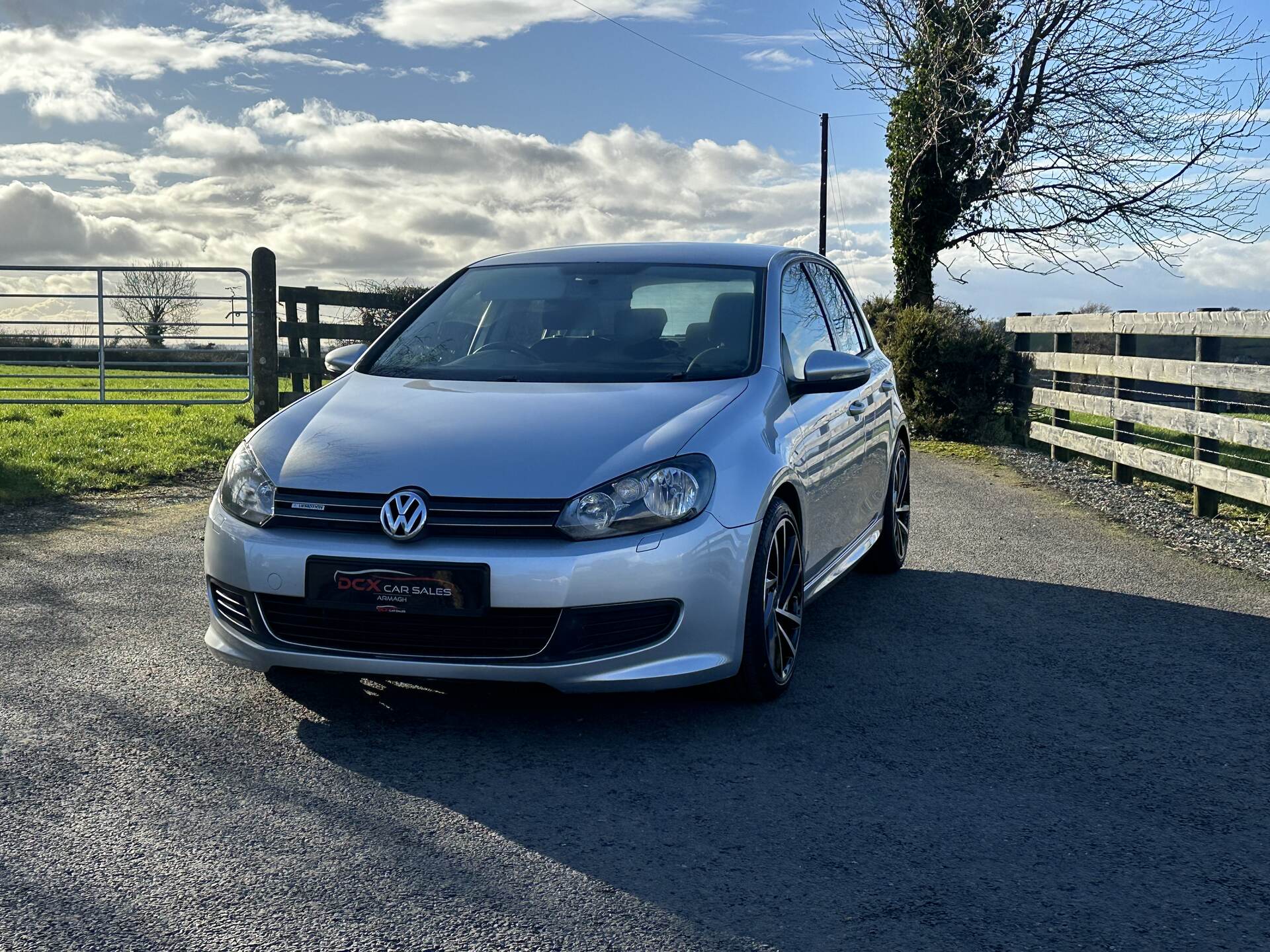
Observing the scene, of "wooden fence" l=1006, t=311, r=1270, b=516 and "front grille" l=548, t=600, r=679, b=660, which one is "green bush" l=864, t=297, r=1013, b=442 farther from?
"front grille" l=548, t=600, r=679, b=660

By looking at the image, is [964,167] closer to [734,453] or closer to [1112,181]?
[1112,181]

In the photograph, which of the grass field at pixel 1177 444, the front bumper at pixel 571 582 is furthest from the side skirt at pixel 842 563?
the grass field at pixel 1177 444

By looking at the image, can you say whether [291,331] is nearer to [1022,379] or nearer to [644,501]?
[1022,379]

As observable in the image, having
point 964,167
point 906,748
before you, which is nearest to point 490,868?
point 906,748

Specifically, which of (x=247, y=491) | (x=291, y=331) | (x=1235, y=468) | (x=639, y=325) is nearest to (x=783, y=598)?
(x=639, y=325)

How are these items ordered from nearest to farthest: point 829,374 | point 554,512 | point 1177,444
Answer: point 554,512 < point 829,374 < point 1177,444

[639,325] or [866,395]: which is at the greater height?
[639,325]

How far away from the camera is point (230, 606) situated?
14.2 ft

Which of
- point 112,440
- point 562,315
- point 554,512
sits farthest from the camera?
point 112,440

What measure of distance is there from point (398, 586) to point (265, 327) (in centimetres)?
1185

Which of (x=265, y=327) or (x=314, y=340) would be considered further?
(x=314, y=340)

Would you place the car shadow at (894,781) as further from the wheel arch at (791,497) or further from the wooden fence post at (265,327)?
the wooden fence post at (265,327)

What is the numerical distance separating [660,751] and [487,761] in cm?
55

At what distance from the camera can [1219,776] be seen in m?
3.93
